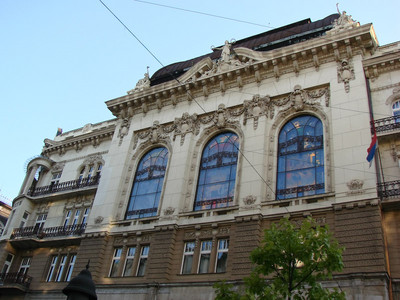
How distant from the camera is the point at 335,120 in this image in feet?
82.5

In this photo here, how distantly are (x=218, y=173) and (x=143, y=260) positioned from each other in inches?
281

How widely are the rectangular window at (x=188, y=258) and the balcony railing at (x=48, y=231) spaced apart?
905cm

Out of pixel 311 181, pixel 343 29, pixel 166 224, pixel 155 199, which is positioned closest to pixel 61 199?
pixel 155 199

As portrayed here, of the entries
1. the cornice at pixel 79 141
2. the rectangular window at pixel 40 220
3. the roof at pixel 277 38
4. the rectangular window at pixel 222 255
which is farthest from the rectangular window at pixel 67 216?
the rectangular window at pixel 222 255

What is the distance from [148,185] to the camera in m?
30.4

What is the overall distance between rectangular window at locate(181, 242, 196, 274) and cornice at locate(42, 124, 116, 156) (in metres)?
14.4

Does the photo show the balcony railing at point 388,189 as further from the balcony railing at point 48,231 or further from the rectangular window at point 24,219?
the rectangular window at point 24,219

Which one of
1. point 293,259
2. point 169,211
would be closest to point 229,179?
point 169,211

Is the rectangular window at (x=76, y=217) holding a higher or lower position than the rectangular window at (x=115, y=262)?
higher

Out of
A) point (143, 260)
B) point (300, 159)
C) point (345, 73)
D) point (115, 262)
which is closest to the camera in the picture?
point (300, 159)

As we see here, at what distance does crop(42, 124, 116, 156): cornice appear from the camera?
36.9 metres

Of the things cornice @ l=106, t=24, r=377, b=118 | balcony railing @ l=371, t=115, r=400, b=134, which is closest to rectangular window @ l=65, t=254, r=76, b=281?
cornice @ l=106, t=24, r=377, b=118

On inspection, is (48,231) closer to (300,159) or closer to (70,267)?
(70,267)

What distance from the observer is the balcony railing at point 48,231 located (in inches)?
1232
